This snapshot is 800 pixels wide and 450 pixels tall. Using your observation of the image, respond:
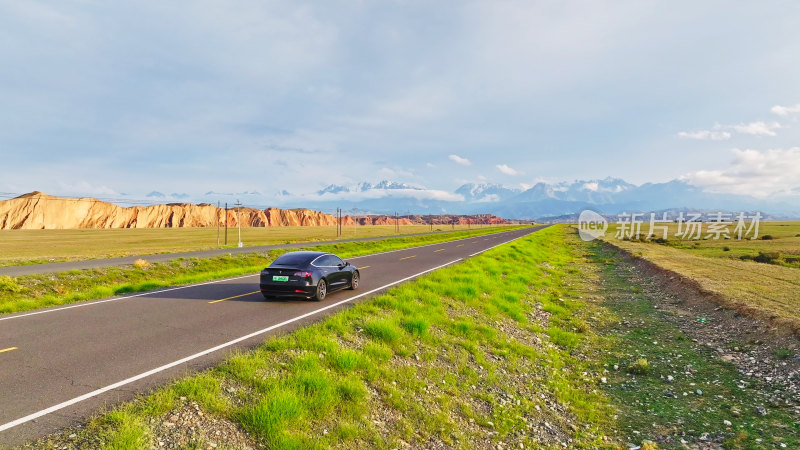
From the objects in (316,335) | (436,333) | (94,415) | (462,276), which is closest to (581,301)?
(462,276)

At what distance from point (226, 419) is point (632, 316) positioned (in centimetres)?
1592

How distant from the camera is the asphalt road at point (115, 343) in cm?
575

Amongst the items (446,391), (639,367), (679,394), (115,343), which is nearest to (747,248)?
(639,367)

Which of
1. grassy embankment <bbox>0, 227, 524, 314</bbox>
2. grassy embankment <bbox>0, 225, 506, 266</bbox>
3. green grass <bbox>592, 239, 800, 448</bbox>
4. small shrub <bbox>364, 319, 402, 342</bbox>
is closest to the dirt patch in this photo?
green grass <bbox>592, 239, 800, 448</bbox>

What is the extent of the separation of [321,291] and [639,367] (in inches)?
387

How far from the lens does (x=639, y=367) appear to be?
1035 centimetres

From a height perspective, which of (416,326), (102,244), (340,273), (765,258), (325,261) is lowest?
(102,244)

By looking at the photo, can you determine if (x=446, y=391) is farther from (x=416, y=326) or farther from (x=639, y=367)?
(x=639, y=367)

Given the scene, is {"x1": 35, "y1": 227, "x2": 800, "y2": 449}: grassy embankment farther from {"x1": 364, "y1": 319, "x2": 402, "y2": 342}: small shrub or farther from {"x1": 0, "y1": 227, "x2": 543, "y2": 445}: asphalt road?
{"x1": 0, "y1": 227, "x2": 543, "y2": 445}: asphalt road

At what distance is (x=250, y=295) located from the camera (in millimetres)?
14734

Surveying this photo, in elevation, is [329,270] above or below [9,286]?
above

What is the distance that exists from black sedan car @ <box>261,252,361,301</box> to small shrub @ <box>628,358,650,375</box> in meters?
9.63

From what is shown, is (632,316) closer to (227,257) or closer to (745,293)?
(745,293)

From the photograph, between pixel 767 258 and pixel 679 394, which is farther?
pixel 767 258
